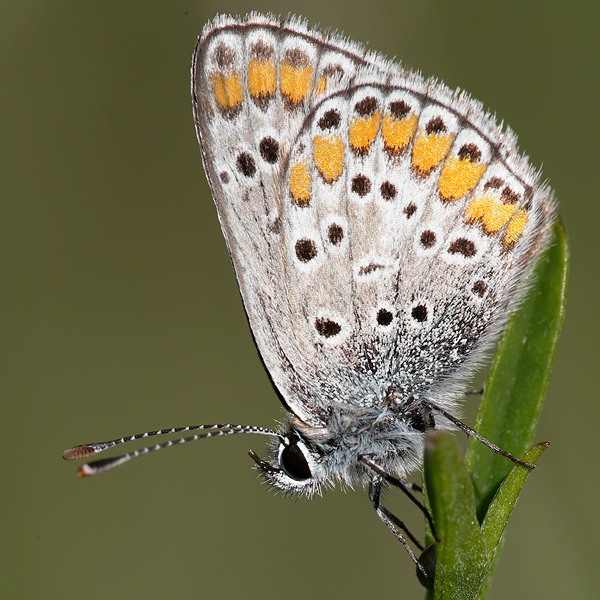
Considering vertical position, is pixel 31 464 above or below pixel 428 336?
above

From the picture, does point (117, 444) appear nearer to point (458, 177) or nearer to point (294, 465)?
point (294, 465)

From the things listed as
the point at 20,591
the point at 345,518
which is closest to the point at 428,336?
the point at 345,518

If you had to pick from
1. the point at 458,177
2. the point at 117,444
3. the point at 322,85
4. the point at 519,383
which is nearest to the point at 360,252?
the point at 458,177

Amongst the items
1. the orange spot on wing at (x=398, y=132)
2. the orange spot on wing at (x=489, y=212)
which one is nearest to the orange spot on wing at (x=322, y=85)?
the orange spot on wing at (x=398, y=132)

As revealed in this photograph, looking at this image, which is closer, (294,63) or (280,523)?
(294,63)

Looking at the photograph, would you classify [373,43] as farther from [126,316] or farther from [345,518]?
[345,518]

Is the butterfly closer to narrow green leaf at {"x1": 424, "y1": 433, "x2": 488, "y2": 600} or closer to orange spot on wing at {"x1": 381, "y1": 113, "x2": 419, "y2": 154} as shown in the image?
orange spot on wing at {"x1": 381, "y1": 113, "x2": 419, "y2": 154}

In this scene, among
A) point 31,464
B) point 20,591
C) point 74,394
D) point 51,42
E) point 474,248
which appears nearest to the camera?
point 474,248
